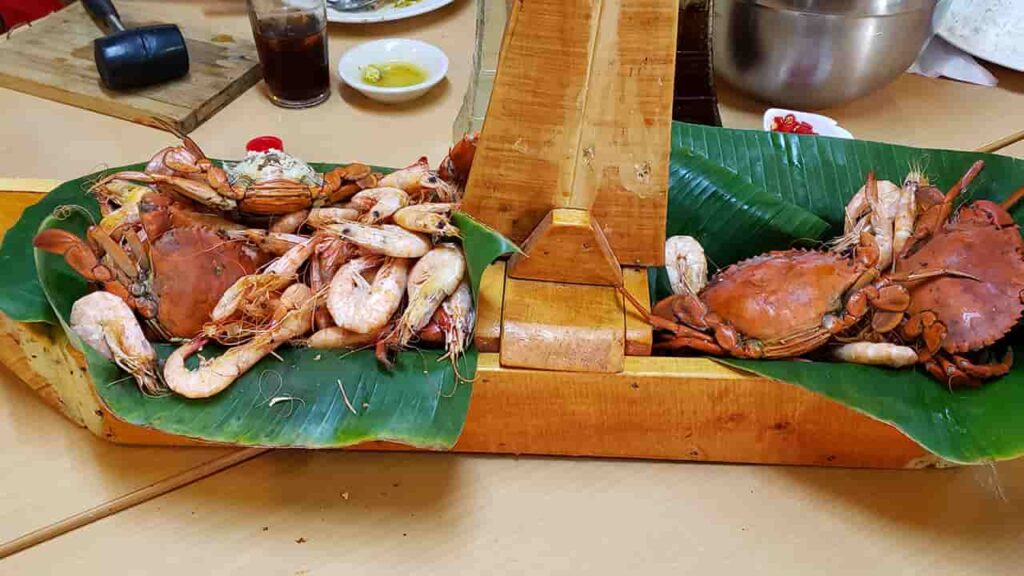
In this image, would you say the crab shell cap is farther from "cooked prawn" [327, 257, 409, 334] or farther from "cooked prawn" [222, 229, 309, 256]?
"cooked prawn" [327, 257, 409, 334]

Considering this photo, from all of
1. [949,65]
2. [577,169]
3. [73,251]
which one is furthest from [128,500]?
[949,65]

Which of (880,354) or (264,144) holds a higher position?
(880,354)

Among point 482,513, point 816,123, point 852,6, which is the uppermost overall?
point 852,6

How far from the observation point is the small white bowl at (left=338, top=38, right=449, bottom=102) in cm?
170

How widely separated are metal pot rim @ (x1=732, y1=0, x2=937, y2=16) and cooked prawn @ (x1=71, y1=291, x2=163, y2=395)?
1.25m

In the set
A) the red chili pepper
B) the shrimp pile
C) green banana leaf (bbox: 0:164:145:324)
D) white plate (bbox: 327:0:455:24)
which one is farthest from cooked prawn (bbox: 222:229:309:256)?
white plate (bbox: 327:0:455:24)

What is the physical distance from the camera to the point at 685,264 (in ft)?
3.41

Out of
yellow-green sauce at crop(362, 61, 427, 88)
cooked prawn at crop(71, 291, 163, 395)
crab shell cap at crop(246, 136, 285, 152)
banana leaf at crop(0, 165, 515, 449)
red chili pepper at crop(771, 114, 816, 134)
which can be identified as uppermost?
cooked prawn at crop(71, 291, 163, 395)

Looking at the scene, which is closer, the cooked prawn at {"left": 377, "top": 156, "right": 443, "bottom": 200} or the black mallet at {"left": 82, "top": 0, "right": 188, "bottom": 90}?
the cooked prawn at {"left": 377, "top": 156, "right": 443, "bottom": 200}

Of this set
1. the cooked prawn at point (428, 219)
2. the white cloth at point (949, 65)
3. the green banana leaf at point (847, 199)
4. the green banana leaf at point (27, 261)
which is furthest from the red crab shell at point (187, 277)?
the white cloth at point (949, 65)

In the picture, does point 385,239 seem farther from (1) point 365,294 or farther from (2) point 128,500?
(2) point 128,500

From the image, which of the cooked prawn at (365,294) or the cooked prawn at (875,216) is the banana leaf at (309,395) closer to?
the cooked prawn at (365,294)

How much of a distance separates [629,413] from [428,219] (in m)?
0.34

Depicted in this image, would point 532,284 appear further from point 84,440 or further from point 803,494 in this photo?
point 84,440
